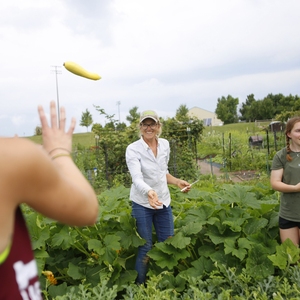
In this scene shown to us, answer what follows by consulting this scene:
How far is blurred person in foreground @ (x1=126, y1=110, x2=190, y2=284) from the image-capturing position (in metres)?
3.54

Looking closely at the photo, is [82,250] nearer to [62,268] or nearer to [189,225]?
[62,268]

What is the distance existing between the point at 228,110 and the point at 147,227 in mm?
74678

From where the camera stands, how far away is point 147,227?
11.8ft

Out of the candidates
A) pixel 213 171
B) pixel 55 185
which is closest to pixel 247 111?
pixel 213 171

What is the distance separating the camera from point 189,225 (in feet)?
11.9

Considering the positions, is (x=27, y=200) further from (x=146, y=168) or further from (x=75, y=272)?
(x=75, y=272)

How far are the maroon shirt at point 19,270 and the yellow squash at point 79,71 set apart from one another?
69 cm

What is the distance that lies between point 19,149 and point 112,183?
31.9 feet

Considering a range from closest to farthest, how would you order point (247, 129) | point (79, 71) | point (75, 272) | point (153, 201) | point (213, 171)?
point (79, 71)
point (153, 201)
point (75, 272)
point (213, 171)
point (247, 129)

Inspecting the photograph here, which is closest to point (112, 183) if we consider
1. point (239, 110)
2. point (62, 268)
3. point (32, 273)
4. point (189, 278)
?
point (62, 268)

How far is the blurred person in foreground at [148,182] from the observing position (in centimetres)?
354

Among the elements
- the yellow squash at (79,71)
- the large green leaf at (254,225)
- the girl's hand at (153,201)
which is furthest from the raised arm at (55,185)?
the large green leaf at (254,225)

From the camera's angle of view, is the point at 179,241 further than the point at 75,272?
No

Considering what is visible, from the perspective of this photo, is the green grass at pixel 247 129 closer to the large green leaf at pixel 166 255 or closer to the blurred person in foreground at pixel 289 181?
the blurred person in foreground at pixel 289 181
